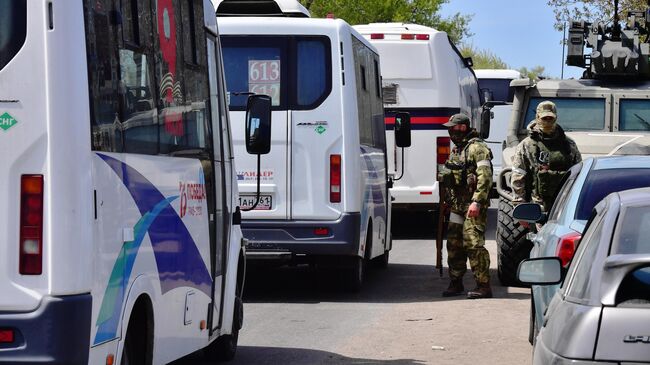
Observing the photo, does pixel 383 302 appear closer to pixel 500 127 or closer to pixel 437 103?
→ pixel 437 103

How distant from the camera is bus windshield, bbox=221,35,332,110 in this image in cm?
1425

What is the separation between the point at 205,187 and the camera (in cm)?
915

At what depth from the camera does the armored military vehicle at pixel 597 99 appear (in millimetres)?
16984

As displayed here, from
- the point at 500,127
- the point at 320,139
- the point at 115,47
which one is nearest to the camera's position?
the point at 115,47

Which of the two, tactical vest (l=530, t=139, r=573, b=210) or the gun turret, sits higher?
the gun turret

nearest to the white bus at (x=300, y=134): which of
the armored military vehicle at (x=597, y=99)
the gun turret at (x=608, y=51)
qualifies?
the armored military vehicle at (x=597, y=99)

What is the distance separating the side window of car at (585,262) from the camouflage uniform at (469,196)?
330 inches

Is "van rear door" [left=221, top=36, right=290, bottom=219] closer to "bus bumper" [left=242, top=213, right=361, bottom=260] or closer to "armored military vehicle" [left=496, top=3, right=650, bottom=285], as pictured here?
"bus bumper" [left=242, top=213, right=361, bottom=260]

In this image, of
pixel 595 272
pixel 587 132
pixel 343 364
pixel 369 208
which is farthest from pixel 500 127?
pixel 595 272

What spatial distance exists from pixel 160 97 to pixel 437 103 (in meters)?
15.2

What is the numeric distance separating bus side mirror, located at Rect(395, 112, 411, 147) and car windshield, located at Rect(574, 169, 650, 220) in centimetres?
908

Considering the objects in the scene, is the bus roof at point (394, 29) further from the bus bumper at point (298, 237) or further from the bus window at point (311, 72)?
the bus bumper at point (298, 237)

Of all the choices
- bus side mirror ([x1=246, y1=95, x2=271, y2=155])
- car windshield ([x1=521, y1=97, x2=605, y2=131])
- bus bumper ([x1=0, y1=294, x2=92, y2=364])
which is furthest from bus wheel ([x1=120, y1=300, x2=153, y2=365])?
car windshield ([x1=521, y1=97, x2=605, y2=131])

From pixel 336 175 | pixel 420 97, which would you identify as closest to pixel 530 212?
pixel 336 175
